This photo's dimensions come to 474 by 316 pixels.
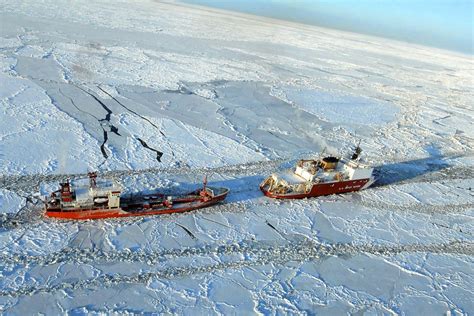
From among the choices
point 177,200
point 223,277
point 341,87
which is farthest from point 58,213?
point 341,87

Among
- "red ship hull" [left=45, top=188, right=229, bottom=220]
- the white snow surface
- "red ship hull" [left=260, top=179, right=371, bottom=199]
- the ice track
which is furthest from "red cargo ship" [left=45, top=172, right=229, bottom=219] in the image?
"red ship hull" [left=260, top=179, right=371, bottom=199]

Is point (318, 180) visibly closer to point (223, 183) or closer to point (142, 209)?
point (223, 183)

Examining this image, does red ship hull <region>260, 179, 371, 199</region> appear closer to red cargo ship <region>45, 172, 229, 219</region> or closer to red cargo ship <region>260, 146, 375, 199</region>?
red cargo ship <region>260, 146, 375, 199</region>

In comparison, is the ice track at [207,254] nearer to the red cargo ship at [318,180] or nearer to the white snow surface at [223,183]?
the white snow surface at [223,183]

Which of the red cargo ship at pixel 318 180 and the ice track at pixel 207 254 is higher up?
the red cargo ship at pixel 318 180

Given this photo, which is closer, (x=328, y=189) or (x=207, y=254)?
(x=207, y=254)

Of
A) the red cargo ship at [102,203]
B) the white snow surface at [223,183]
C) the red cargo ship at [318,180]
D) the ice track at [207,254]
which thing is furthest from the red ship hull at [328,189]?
the red cargo ship at [102,203]

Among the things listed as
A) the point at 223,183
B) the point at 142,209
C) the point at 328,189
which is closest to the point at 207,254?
the point at 142,209

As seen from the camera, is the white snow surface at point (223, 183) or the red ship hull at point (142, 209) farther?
the red ship hull at point (142, 209)
